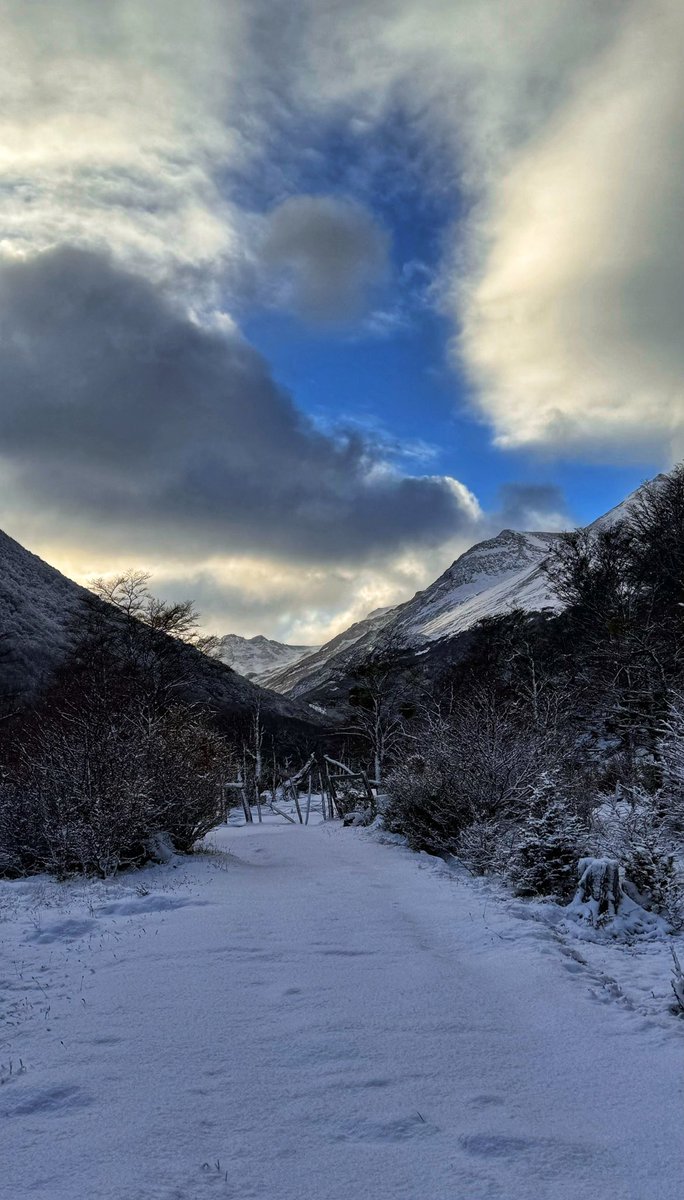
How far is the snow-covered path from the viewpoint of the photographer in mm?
2660

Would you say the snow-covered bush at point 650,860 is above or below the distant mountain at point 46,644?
below

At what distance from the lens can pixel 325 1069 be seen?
11.6ft

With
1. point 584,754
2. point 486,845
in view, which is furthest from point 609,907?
point 584,754

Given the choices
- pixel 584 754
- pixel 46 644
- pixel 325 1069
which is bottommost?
pixel 325 1069

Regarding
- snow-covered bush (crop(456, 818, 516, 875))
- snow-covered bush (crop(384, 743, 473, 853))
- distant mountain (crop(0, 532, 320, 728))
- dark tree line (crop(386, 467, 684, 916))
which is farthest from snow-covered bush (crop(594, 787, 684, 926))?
distant mountain (crop(0, 532, 320, 728))

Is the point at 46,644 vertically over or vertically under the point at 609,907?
over

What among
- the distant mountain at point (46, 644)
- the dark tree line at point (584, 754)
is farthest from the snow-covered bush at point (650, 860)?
the distant mountain at point (46, 644)

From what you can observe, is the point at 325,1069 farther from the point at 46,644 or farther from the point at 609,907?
the point at 46,644

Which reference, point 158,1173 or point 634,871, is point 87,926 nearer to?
point 158,1173

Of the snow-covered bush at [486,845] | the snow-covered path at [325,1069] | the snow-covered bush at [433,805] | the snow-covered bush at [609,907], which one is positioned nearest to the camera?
the snow-covered path at [325,1069]

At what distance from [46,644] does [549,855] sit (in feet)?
178

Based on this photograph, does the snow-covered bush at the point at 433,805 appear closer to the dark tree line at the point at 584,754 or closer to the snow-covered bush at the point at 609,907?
the dark tree line at the point at 584,754

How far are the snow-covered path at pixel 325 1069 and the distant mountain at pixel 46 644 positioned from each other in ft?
75.5

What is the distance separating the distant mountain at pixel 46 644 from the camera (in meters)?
43.6
